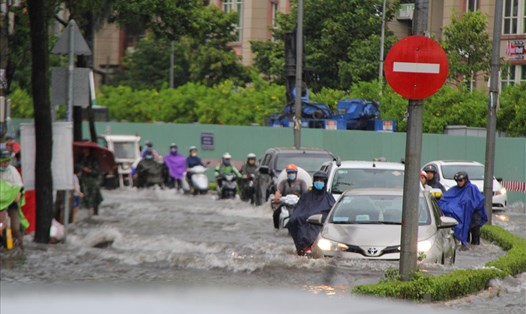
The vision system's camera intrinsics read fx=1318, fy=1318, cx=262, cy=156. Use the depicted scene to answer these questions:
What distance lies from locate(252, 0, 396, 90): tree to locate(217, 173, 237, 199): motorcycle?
457 cm

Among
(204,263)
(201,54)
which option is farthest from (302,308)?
(201,54)

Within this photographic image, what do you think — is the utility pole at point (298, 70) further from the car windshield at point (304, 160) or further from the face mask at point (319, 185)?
the face mask at point (319, 185)

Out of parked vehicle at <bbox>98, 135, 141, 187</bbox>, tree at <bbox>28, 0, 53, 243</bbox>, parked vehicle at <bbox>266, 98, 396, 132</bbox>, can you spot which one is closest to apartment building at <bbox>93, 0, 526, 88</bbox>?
parked vehicle at <bbox>266, 98, 396, 132</bbox>

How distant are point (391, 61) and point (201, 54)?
54.8 m

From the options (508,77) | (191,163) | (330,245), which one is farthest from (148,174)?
(330,245)

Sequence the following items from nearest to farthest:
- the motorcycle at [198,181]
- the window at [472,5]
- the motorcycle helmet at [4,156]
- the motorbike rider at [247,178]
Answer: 1. the motorcycle helmet at [4,156]
2. the motorbike rider at [247,178]
3. the window at [472,5]
4. the motorcycle at [198,181]

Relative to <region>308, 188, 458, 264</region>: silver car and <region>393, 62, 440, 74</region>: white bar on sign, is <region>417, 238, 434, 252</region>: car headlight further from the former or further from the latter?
<region>393, 62, 440, 74</region>: white bar on sign

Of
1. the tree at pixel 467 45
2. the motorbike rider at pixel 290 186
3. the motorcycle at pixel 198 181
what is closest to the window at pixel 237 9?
the motorcycle at pixel 198 181

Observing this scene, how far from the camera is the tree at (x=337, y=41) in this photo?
32219 mm

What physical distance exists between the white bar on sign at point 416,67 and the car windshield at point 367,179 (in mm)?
8709

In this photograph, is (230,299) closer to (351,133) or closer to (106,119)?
(351,133)

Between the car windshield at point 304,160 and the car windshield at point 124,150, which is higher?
the car windshield at point 304,160

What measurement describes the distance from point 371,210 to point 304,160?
12.5 meters

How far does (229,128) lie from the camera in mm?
48250
